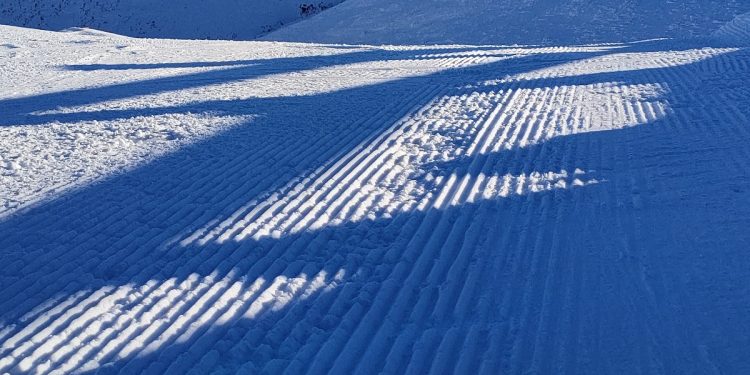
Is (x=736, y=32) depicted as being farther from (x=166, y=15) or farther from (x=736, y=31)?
(x=166, y=15)

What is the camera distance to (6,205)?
6.07 metres

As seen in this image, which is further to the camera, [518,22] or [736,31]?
[518,22]

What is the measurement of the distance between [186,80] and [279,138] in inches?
201

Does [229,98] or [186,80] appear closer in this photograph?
[229,98]

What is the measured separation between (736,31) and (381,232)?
Answer: 16931mm

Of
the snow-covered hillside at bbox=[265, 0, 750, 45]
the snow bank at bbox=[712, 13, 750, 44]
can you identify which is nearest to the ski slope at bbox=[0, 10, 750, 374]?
the snow bank at bbox=[712, 13, 750, 44]

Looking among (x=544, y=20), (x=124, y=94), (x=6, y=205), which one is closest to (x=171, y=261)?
(x=6, y=205)

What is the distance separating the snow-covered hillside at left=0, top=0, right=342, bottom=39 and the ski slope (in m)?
20.2

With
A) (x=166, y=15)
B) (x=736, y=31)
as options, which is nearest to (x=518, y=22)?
(x=736, y=31)

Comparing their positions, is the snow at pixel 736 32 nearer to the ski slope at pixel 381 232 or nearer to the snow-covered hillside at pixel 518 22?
the snow-covered hillside at pixel 518 22

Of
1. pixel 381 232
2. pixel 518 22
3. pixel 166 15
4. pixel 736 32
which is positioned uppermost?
pixel 381 232

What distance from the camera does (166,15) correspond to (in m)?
31.7

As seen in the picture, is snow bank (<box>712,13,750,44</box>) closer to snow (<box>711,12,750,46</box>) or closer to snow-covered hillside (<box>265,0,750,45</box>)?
snow (<box>711,12,750,46</box>)

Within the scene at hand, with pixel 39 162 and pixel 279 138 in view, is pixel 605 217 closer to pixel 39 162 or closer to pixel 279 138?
pixel 279 138
